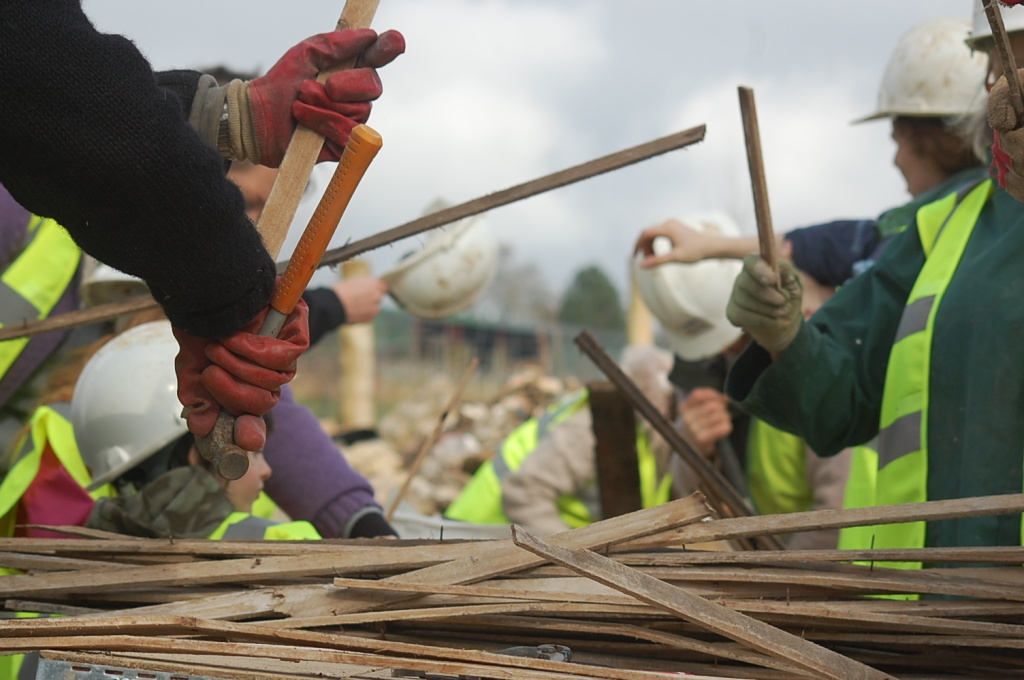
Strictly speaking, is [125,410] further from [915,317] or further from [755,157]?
[915,317]

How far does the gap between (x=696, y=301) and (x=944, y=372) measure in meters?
2.78

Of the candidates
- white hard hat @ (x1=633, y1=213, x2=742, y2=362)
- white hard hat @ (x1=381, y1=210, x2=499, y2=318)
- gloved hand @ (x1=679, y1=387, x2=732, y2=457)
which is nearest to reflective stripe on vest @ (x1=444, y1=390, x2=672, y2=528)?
white hard hat @ (x1=633, y1=213, x2=742, y2=362)

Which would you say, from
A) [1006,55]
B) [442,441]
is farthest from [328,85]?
[442,441]

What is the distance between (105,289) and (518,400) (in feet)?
36.5

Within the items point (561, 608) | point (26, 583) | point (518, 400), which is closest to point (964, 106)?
point (561, 608)

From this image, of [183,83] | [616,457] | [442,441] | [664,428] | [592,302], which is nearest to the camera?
[183,83]

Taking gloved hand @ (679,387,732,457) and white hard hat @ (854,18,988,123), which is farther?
gloved hand @ (679,387,732,457)

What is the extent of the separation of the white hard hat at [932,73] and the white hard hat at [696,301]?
109 cm

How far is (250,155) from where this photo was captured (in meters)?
2.20

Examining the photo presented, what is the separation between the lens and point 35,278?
354 cm

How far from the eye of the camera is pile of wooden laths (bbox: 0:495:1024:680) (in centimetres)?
173

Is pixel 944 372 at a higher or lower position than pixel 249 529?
higher

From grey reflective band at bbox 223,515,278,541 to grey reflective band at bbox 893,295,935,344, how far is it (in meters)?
1.75

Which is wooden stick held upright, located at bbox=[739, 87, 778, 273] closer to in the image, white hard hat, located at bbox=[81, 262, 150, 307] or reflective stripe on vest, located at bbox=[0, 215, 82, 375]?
reflective stripe on vest, located at bbox=[0, 215, 82, 375]
